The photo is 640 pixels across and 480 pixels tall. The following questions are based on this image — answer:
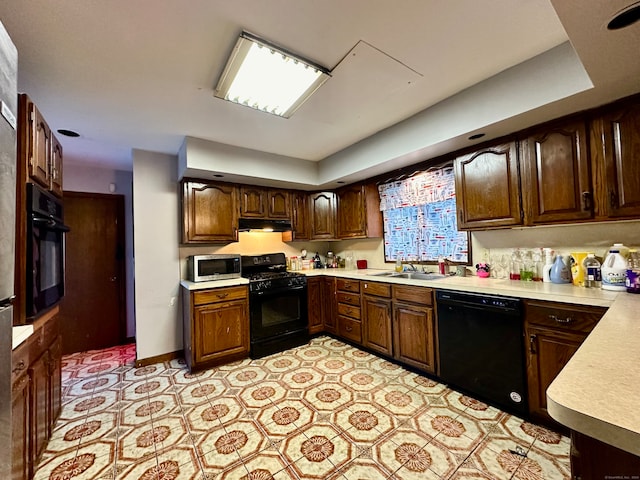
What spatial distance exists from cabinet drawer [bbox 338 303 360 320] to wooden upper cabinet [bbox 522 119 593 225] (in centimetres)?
192

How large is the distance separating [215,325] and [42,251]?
1585 mm

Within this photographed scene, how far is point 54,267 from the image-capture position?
190cm

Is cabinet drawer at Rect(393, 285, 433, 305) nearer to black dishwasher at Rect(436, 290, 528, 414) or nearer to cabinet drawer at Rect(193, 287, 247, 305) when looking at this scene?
black dishwasher at Rect(436, 290, 528, 414)

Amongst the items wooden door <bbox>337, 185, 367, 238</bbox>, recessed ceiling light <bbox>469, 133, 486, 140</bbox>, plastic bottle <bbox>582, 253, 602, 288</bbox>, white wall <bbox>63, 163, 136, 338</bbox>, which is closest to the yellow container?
plastic bottle <bbox>582, 253, 602, 288</bbox>

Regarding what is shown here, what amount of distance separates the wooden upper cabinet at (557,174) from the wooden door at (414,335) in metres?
1.19

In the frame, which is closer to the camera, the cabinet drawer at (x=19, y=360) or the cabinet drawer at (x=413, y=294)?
the cabinet drawer at (x=19, y=360)

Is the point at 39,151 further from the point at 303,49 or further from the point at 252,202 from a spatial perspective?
the point at 252,202

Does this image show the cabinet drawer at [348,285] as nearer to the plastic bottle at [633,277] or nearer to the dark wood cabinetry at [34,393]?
the plastic bottle at [633,277]

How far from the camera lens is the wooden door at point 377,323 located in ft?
9.27

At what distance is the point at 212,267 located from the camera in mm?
3125

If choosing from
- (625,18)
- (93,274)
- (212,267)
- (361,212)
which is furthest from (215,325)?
(625,18)

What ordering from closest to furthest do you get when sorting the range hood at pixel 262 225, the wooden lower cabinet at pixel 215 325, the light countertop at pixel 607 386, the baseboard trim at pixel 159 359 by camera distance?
the light countertop at pixel 607 386
the wooden lower cabinet at pixel 215 325
the baseboard trim at pixel 159 359
the range hood at pixel 262 225

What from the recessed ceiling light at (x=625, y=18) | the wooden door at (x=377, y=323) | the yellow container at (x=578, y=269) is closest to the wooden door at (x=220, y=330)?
the wooden door at (x=377, y=323)

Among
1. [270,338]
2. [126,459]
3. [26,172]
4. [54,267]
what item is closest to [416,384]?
[270,338]
